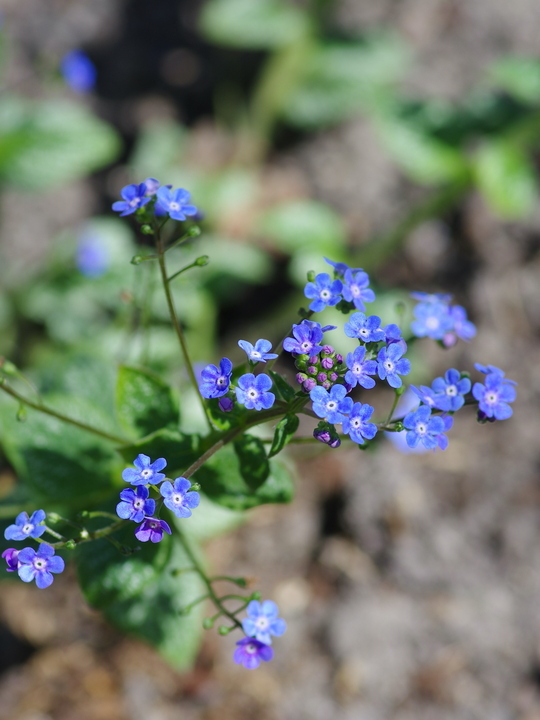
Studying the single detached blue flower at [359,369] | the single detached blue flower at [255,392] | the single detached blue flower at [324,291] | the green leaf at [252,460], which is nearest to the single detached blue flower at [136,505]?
the single detached blue flower at [255,392]

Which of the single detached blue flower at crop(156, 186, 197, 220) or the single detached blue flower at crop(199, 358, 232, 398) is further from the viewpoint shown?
the single detached blue flower at crop(156, 186, 197, 220)

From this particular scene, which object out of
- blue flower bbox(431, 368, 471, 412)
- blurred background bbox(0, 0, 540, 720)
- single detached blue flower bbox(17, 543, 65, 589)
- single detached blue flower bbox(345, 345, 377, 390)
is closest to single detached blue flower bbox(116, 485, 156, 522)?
single detached blue flower bbox(17, 543, 65, 589)

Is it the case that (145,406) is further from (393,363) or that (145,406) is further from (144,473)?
(393,363)

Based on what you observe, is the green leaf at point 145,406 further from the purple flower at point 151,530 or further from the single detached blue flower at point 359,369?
the single detached blue flower at point 359,369

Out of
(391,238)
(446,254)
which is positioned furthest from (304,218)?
(446,254)

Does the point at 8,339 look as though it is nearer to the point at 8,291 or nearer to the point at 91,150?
the point at 8,291

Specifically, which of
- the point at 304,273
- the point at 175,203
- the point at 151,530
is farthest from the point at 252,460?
the point at 304,273

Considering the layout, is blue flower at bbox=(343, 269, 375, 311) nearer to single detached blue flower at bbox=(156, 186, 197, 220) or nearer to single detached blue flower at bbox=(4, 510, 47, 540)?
single detached blue flower at bbox=(156, 186, 197, 220)
